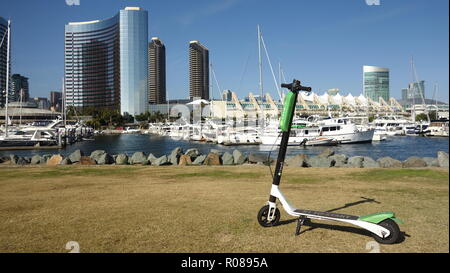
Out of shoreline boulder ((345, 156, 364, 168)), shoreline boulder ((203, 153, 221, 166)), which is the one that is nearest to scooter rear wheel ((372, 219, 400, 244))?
shoreline boulder ((345, 156, 364, 168))

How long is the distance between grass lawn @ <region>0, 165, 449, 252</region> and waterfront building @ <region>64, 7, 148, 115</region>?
15753cm

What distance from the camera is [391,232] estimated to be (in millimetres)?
5223

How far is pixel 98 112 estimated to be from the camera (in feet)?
509

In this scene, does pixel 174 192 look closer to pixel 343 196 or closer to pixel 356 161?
pixel 343 196

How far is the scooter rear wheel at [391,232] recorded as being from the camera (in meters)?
5.19

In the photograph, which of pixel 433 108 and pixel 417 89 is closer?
pixel 417 89

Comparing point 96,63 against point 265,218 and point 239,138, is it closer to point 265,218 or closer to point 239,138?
point 239,138

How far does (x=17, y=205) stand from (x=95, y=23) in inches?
6929

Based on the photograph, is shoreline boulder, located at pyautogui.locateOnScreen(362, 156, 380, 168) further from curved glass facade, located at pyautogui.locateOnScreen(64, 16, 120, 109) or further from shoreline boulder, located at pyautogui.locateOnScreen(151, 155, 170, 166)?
curved glass facade, located at pyautogui.locateOnScreen(64, 16, 120, 109)

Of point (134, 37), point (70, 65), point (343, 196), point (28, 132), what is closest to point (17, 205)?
point (343, 196)

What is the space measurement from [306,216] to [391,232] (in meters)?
1.31

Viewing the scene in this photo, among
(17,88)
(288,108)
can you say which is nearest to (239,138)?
(288,108)

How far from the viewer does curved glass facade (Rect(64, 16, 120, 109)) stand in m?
158

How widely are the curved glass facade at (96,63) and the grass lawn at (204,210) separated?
499 ft
